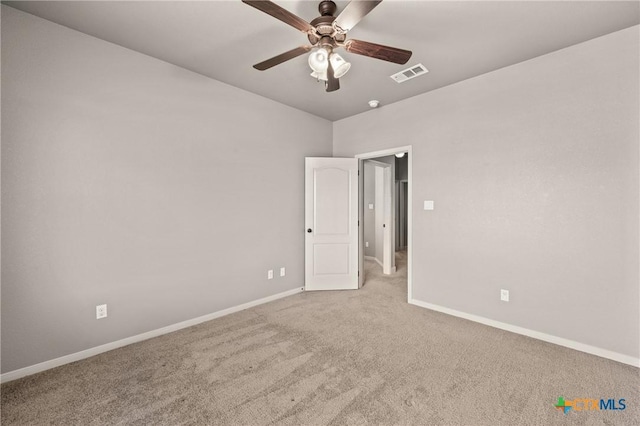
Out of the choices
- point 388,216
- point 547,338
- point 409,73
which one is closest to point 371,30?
point 409,73

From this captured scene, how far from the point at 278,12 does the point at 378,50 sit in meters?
0.72

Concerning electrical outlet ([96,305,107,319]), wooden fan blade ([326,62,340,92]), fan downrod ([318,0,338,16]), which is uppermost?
fan downrod ([318,0,338,16])

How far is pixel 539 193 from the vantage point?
266 cm

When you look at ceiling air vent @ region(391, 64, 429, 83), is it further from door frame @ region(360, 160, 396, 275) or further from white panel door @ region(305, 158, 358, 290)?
door frame @ region(360, 160, 396, 275)

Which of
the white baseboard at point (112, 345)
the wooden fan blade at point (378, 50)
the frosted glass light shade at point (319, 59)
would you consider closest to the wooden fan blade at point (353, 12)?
the wooden fan blade at point (378, 50)

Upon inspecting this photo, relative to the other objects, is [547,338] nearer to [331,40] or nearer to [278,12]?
[331,40]

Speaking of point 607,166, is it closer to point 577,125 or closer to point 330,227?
point 577,125

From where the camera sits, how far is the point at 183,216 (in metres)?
2.89

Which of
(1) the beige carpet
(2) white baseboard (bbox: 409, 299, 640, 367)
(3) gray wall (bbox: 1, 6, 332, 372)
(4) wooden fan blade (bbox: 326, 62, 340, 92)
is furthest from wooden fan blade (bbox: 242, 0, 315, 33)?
(2) white baseboard (bbox: 409, 299, 640, 367)

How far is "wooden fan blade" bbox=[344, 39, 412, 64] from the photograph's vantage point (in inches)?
73.2

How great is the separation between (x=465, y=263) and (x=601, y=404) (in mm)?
1530

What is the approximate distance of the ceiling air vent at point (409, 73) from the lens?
9.40ft

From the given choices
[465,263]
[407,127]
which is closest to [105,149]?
[407,127]

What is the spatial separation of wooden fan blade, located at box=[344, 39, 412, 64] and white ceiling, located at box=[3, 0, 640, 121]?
33 cm
